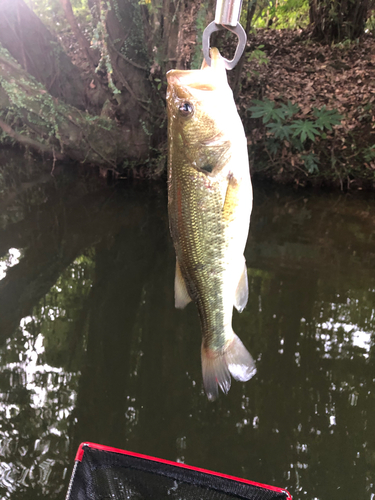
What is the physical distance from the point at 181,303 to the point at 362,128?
6.97 metres

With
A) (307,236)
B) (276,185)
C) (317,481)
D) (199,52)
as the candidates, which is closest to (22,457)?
(317,481)

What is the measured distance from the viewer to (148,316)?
3559mm

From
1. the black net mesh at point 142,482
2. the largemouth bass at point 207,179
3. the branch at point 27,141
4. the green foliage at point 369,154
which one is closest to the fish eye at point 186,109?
the largemouth bass at point 207,179

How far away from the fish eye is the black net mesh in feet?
5.05

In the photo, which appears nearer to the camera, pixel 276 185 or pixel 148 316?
pixel 148 316

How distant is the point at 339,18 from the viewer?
8.46 m

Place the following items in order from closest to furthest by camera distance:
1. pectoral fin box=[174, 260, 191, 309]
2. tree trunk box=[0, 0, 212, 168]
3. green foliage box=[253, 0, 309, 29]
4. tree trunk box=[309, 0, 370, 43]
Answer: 1. pectoral fin box=[174, 260, 191, 309]
2. tree trunk box=[0, 0, 212, 168]
3. tree trunk box=[309, 0, 370, 43]
4. green foliage box=[253, 0, 309, 29]

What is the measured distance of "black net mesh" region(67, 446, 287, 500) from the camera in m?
1.64

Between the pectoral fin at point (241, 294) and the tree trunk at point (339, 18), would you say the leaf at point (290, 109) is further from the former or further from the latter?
the pectoral fin at point (241, 294)

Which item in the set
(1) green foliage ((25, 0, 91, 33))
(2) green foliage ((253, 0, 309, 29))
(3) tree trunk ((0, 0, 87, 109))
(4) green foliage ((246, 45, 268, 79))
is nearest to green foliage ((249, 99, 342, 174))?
(4) green foliage ((246, 45, 268, 79))

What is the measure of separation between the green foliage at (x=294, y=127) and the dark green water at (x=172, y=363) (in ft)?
6.98

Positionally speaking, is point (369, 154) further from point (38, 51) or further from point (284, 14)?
point (38, 51)

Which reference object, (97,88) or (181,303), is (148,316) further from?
(97,88)

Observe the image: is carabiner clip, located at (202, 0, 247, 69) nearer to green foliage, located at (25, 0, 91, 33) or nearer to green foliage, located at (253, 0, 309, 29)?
green foliage, located at (253, 0, 309, 29)
